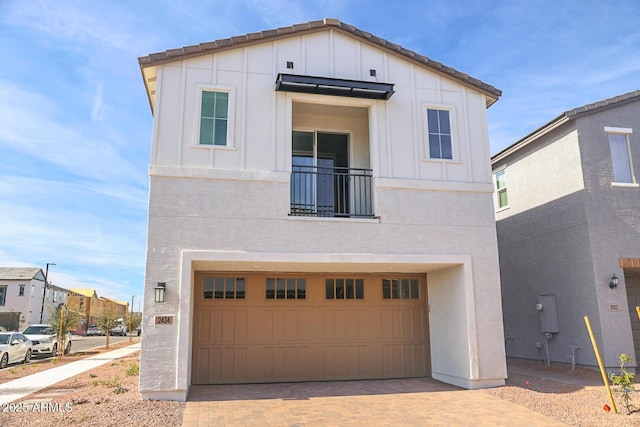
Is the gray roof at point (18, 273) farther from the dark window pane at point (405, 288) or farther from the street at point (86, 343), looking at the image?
the dark window pane at point (405, 288)

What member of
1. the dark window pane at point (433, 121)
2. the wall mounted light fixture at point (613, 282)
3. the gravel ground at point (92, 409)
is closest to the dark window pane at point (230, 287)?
the gravel ground at point (92, 409)

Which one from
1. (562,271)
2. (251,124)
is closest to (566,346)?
(562,271)

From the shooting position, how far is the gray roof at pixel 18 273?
46.7 m

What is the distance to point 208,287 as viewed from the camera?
11211 mm

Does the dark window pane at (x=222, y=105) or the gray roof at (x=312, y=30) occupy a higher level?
the gray roof at (x=312, y=30)

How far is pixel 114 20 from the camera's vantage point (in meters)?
9.73

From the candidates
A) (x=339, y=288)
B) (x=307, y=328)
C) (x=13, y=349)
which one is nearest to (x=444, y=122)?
(x=339, y=288)

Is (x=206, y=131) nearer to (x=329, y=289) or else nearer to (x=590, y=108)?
(x=329, y=289)

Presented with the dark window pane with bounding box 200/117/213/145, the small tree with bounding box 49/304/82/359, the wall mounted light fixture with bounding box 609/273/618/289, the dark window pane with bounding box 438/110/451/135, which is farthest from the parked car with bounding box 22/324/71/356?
the wall mounted light fixture with bounding box 609/273/618/289

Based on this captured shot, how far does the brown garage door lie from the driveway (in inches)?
20.3

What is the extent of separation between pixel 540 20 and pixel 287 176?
720 centimetres

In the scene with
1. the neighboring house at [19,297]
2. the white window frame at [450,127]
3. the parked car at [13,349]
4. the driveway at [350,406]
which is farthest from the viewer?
the neighboring house at [19,297]

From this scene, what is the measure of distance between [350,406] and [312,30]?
7.76m

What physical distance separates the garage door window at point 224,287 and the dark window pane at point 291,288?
1052mm
